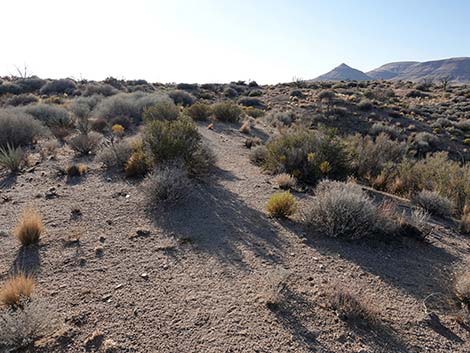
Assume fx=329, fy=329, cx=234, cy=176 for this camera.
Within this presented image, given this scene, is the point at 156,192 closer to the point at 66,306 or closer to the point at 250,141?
the point at 66,306

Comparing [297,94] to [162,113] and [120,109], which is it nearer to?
[120,109]

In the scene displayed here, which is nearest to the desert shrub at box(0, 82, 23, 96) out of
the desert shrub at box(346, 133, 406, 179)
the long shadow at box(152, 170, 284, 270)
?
the long shadow at box(152, 170, 284, 270)

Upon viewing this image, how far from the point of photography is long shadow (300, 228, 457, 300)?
14.7 ft

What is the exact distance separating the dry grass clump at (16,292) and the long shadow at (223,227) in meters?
2.25

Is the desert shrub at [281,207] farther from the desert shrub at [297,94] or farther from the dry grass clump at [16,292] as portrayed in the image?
the desert shrub at [297,94]

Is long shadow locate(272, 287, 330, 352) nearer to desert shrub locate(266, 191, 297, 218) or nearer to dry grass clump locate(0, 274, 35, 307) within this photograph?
desert shrub locate(266, 191, 297, 218)

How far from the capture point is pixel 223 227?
19.5 feet

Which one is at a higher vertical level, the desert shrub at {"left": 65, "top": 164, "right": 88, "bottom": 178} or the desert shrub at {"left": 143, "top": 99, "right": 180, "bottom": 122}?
the desert shrub at {"left": 143, "top": 99, "right": 180, "bottom": 122}

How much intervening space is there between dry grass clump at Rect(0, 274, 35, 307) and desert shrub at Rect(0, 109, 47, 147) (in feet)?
29.8

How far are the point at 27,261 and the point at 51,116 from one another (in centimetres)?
1245

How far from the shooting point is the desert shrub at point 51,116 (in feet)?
47.3

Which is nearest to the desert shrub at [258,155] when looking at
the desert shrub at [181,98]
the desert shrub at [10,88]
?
the desert shrub at [181,98]

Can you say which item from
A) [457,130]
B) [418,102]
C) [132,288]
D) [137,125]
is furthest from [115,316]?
[418,102]

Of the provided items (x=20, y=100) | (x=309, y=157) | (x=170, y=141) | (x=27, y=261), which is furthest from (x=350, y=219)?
(x=20, y=100)
